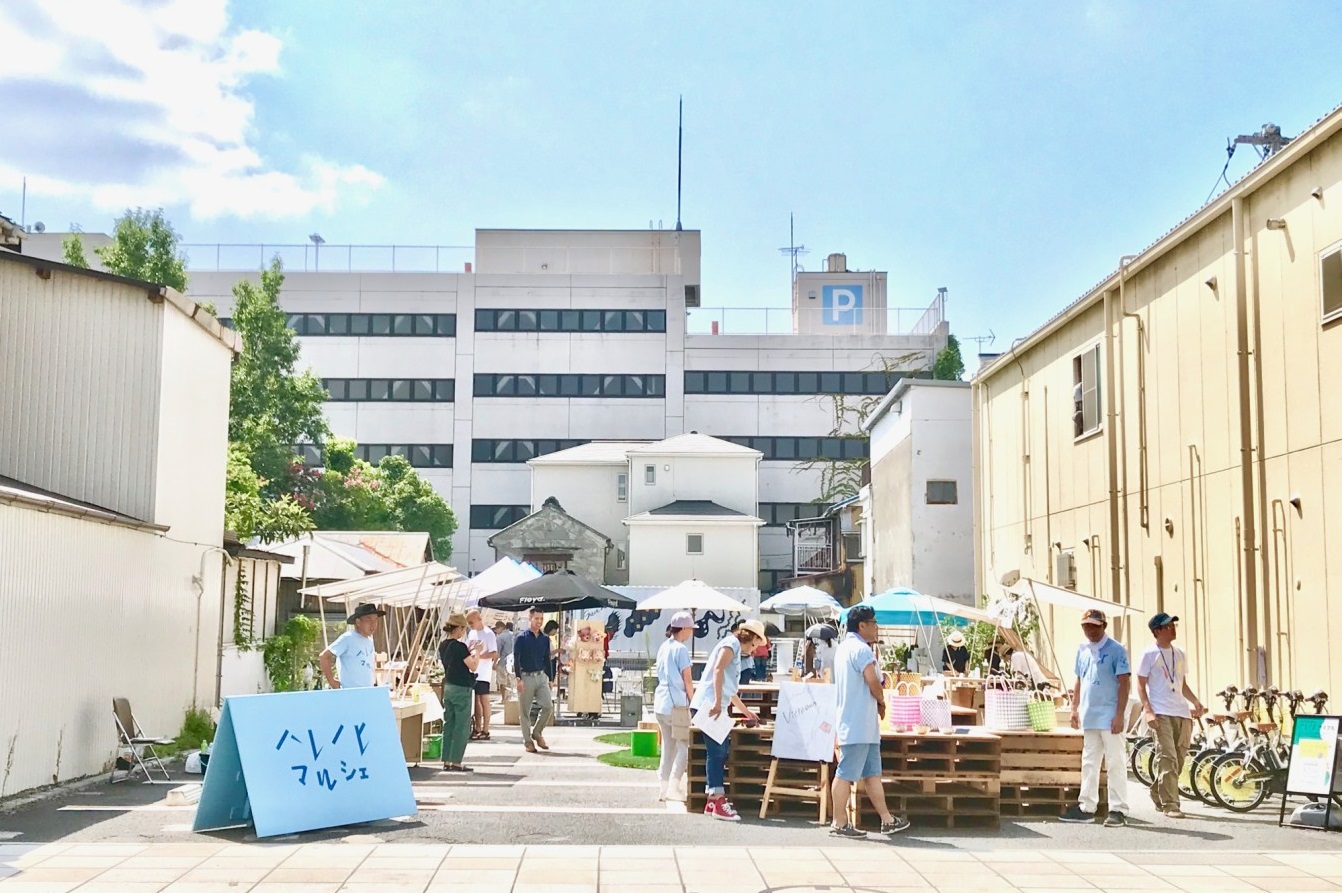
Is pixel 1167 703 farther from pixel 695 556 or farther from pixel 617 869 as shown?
pixel 695 556

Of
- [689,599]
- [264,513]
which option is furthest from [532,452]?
[689,599]

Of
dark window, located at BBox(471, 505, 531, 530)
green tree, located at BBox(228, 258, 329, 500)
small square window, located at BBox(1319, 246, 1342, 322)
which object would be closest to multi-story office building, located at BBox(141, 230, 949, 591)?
dark window, located at BBox(471, 505, 531, 530)

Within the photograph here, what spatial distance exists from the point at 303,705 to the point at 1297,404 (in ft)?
33.7

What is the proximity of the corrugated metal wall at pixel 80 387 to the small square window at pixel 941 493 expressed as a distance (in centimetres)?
2025

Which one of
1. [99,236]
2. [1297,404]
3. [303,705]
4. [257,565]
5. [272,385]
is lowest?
[303,705]

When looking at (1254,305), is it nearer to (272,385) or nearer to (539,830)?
(539,830)

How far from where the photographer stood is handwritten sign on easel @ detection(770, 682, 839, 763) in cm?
1136

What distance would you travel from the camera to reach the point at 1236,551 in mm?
15383

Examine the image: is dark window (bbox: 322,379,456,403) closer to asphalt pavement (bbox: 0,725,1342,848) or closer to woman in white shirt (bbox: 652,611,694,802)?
asphalt pavement (bbox: 0,725,1342,848)

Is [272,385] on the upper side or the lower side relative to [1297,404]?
upper

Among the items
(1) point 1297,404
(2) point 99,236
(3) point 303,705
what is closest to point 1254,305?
(1) point 1297,404

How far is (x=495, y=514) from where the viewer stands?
201 ft

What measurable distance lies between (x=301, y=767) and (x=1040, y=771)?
6494 millimetres

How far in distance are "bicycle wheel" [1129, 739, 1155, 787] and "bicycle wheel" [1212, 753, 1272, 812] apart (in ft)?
5.05
